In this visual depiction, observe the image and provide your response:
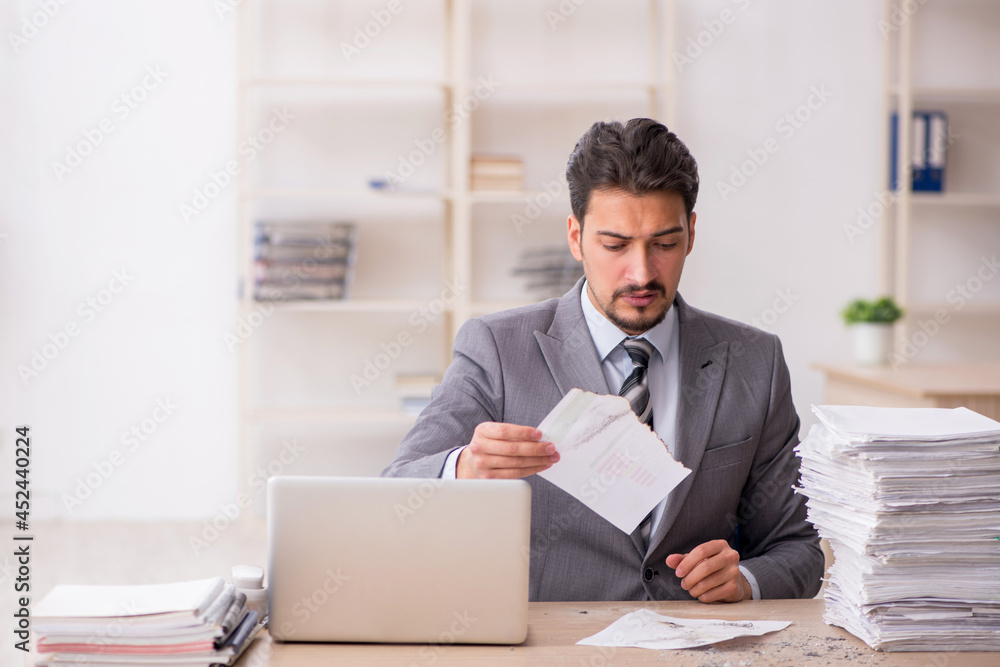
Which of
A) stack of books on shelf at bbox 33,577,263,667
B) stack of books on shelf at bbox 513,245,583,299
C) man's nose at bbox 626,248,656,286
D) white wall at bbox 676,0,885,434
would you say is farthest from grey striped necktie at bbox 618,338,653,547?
white wall at bbox 676,0,885,434

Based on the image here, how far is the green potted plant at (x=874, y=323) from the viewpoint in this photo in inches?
135

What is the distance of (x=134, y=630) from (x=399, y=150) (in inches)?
116

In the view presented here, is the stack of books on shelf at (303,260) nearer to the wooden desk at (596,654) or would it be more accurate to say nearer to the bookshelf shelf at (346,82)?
the bookshelf shelf at (346,82)

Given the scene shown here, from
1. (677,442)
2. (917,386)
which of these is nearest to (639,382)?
(677,442)

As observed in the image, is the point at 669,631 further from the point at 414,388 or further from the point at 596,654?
the point at 414,388

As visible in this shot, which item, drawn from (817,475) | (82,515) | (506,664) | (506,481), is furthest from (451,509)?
(82,515)

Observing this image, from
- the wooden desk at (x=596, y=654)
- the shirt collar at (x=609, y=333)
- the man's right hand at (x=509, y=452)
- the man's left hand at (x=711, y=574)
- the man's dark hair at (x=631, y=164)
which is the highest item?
the man's dark hair at (x=631, y=164)

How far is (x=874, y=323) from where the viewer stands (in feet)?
11.3

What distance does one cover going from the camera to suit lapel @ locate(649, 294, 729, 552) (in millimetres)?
1454

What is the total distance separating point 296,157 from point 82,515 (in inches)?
66.5

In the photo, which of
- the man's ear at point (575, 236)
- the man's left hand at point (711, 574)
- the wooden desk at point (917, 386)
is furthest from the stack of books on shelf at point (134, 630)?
the wooden desk at point (917, 386)

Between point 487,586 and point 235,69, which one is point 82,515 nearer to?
point 235,69

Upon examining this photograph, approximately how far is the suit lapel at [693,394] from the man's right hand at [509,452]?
0.37 metres

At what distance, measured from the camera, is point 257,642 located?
43.9 inches
